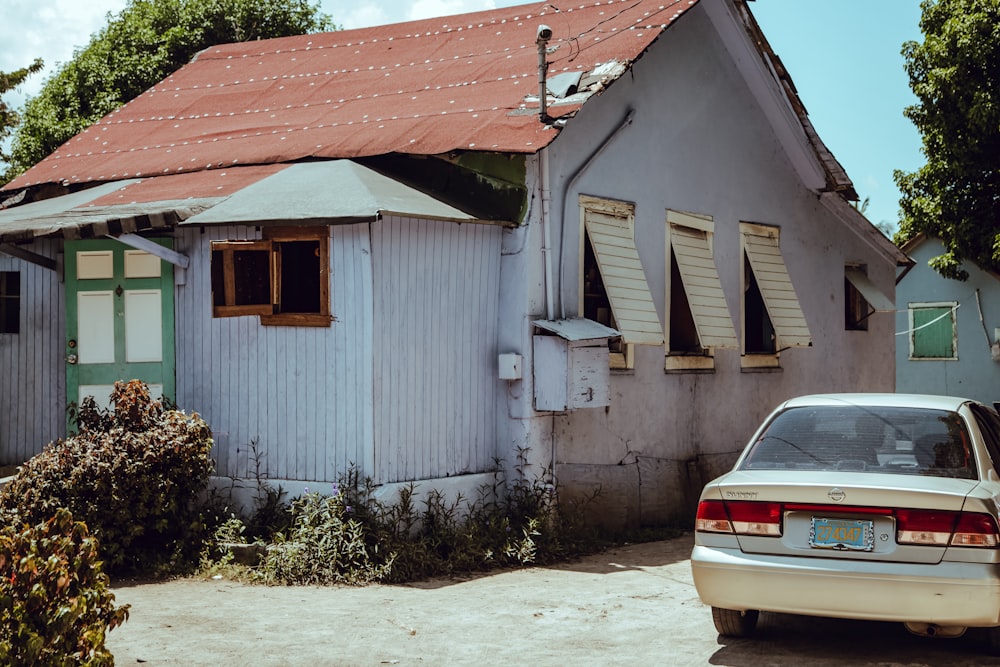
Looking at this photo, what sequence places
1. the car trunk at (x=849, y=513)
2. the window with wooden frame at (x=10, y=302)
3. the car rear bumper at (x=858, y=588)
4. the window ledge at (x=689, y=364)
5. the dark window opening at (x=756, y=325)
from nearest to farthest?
1. the car rear bumper at (x=858, y=588)
2. the car trunk at (x=849, y=513)
3. the window with wooden frame at (x=10, y=302)
4. the window ledge at (x=689, y=364)
5. the dark window opening at (x=756, y=325)

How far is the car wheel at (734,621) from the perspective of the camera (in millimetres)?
6832

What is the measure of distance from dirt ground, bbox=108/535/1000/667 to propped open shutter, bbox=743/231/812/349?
225 inches

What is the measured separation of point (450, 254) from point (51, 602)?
628 cm

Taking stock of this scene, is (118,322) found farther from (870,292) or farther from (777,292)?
(870,292)

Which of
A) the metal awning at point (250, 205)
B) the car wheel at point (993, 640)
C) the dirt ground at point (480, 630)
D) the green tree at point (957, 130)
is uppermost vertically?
the green tree at point (957, 130)

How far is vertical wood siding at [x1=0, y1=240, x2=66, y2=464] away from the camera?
11922 millimetres

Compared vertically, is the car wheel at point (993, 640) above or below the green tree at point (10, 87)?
below

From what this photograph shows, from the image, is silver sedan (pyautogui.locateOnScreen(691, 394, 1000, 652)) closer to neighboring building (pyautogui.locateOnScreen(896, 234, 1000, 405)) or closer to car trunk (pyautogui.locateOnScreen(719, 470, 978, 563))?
car trunk (pyautogui.locateOnScreen(719, 470, 978, 563))

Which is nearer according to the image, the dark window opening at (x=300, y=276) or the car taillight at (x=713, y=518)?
the car taillight at (x=713, y=518)

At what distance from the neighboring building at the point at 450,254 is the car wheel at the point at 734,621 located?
3609 mm

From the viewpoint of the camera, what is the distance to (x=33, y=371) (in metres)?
12.0

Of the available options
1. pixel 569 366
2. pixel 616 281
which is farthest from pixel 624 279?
pixel 569 366

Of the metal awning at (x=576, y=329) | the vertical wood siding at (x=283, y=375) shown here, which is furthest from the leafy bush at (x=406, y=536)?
the metal awning at (x=576, y=329)

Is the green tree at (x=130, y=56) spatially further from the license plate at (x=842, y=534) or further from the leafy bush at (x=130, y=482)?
the license plate at (x=842, y=534)
